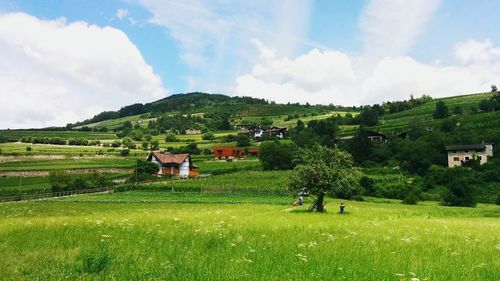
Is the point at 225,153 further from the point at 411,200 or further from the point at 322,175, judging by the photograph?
the point at 322,175

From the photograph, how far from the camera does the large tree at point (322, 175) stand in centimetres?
4900

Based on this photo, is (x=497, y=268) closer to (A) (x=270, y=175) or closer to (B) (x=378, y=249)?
(B) (x=378, y=249)

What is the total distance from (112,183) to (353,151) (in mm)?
73138

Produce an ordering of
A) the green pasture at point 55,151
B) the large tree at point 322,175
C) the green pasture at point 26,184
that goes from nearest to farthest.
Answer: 1. the large tree at point 322,175
2. the green pasture at point 26,184
3. the green pasture at point 55,151

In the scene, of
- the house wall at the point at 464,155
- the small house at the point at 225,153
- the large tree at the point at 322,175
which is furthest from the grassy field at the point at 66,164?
the large tree at the point at 322,175

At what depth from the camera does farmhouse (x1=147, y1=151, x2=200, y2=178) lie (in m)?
150

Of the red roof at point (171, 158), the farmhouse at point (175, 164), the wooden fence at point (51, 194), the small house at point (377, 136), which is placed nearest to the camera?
the wooden fence at point (51, 194)

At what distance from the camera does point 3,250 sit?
12109 mm

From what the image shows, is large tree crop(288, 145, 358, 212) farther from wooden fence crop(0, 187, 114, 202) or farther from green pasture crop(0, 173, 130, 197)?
green pasture crop(0, 173, 130, 197)

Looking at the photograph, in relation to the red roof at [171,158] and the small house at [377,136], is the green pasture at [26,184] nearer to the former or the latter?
the red roof at [171,158]

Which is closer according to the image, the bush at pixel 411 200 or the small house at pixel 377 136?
the bush at pixel 411 200

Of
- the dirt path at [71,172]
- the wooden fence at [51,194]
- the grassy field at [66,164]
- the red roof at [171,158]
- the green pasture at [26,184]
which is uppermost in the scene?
the red roof at [171,158]

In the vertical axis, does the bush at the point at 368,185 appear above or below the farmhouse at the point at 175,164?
below

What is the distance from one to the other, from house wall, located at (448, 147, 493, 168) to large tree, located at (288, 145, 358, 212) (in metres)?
88.4
